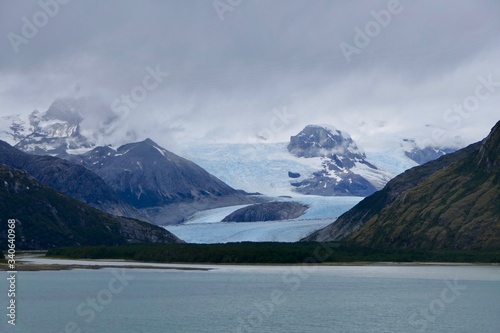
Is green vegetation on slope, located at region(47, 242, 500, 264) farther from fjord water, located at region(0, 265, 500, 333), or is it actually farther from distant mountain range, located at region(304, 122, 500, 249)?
fjord water, located at region(0, 265, 500, 333)

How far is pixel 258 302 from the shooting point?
263 feet

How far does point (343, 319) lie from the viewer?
69125 millimetres

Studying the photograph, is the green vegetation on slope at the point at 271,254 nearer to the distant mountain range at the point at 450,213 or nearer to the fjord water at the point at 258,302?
the distant mountain range at the point at 450,213

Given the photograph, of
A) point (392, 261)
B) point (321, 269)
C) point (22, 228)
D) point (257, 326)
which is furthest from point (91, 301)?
point (22, 228)

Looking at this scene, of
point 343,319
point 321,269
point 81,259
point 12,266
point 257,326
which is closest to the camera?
point 257,326

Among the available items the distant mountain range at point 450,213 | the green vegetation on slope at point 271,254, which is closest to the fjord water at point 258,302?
the green vegetation on slope at point 271,254

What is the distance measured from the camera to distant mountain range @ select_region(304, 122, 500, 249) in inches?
5684

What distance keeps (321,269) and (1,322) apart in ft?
247

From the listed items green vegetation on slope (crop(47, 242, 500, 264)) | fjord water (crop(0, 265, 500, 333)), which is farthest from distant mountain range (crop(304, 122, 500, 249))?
fjord water (crop(0, 265, 500, 333))

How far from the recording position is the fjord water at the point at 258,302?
215 ft

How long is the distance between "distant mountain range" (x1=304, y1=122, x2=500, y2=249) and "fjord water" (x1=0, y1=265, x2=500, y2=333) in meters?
24.4

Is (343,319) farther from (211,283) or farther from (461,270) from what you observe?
(461,270)

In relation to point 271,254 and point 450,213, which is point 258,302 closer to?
point 271,254

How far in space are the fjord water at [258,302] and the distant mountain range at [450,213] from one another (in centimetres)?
2441
